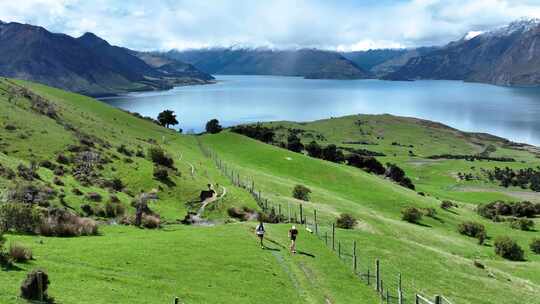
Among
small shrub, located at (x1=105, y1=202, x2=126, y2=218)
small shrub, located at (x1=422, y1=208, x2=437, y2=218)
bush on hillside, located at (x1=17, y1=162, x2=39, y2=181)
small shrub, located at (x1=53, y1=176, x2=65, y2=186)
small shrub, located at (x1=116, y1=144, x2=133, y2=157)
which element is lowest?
small shrub, located at (x1=422, y1=208, x2=437, y2=218)

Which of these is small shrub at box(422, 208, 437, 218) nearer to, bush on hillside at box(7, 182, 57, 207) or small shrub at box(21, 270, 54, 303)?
bush on hillside at box(7, 182, 57, 207)

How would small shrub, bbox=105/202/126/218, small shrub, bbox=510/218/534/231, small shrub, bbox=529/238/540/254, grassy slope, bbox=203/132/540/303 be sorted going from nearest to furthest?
grassy slope, bbox=203/132/540/303
small shrub, bbox=105/202/126/218
small shrub, bbox=529/238/540/254
small shrub, bbox=510/218/534/231

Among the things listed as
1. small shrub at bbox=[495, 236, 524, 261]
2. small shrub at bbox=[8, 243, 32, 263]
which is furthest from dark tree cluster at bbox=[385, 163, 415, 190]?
small shrub at bbox=[8, 243, 32, 263]

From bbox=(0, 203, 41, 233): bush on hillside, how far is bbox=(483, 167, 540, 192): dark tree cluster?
165 m

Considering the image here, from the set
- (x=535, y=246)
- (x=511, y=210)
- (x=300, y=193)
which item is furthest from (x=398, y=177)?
(x=300, y=193)

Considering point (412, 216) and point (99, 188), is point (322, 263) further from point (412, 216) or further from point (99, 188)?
point (412, 216)

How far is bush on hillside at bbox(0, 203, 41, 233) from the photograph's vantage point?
104 ft

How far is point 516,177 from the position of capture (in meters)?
177

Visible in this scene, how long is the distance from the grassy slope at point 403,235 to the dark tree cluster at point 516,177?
71222 mm

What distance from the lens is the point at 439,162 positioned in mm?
199125

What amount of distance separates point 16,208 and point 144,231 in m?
10.6

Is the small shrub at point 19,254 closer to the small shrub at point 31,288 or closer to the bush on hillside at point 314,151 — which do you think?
the small shrub at point 31,288

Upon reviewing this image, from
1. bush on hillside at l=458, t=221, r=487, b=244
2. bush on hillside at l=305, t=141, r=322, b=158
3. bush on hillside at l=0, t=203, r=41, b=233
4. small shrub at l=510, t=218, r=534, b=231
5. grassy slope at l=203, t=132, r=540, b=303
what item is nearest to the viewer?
bush on hillside at l=0, t=203, r=41, b=233

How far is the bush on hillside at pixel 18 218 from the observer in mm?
31562
